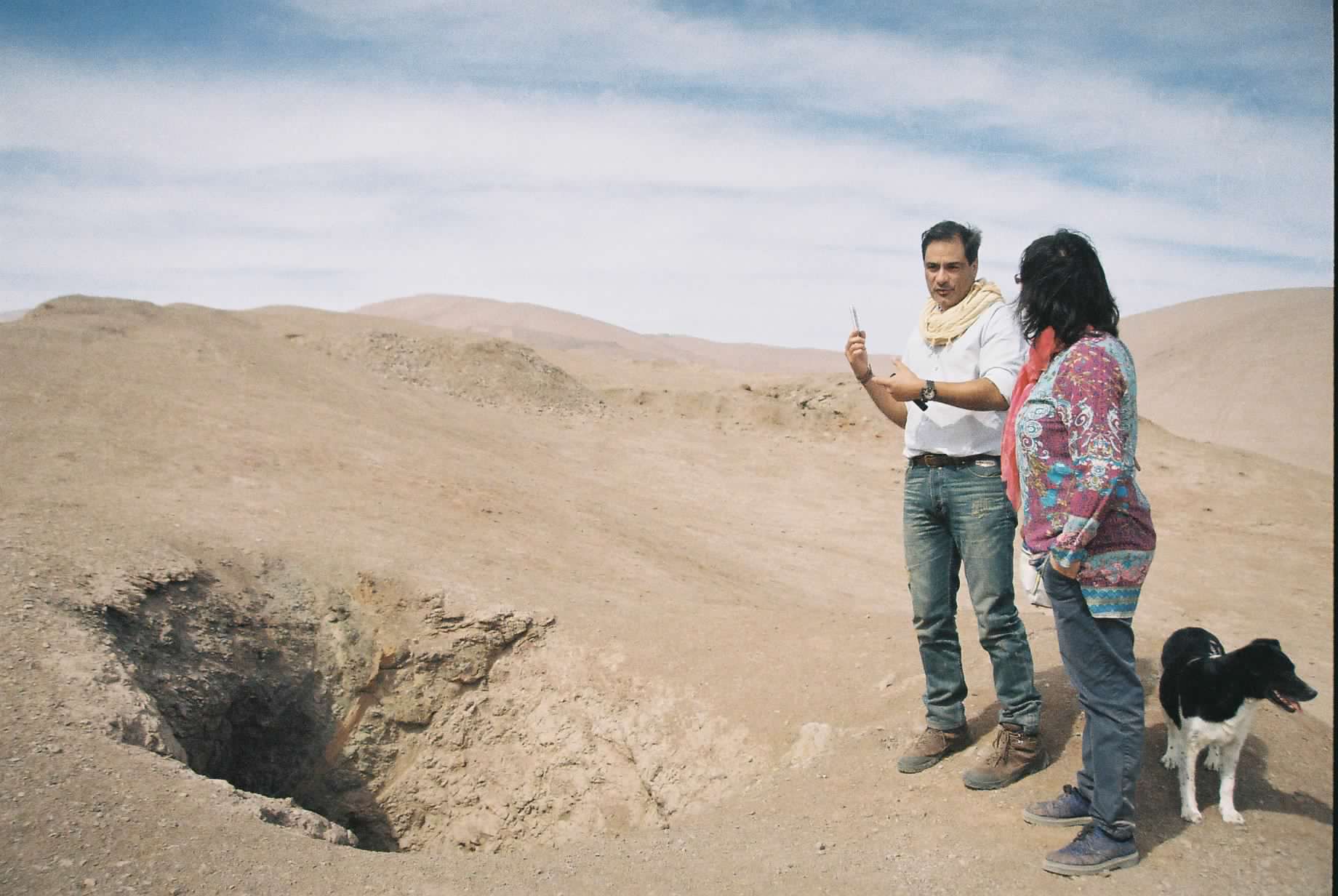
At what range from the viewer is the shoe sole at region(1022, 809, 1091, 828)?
10.6 feet

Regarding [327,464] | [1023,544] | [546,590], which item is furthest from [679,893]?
[327,464]

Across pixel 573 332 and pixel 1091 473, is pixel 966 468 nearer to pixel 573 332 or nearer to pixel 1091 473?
pixel 1091 473

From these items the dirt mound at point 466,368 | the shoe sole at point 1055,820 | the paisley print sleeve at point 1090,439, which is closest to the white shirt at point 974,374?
the paisley print sleeve at point 1090,439

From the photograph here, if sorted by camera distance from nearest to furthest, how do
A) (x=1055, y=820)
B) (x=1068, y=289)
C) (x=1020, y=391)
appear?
(x=1068, y=289)
(x=1020, y=391)
(x=1055, y=820)

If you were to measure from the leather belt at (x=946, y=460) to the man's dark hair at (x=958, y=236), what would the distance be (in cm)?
75

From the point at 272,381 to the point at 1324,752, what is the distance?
35.4ft

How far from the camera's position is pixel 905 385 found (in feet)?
11.1

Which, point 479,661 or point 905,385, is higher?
point 905,385

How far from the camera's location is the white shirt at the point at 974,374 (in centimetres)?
341

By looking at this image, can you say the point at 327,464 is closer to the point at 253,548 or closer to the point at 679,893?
the point at 253,548

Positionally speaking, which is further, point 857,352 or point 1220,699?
point 857,352

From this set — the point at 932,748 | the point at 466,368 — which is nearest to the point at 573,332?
the point at 466,368

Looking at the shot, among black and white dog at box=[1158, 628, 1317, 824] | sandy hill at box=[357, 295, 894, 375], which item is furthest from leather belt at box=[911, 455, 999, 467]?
sandy hill at box=[357, 295, 894, 375]

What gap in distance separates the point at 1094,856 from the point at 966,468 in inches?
53.8
